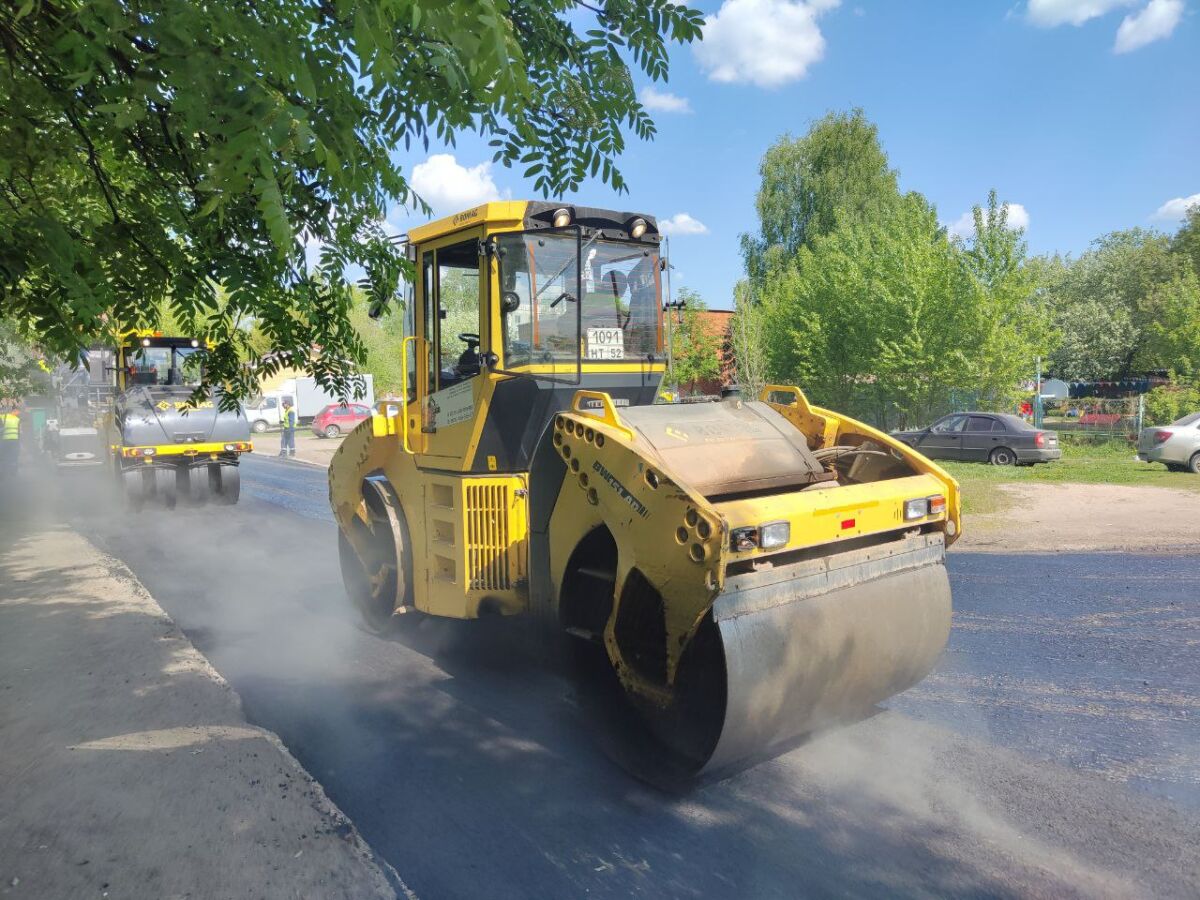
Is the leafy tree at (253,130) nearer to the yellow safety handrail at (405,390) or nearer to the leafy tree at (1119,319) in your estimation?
the yellow safety handrail at (405,390)

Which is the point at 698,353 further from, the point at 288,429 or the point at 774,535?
the point at 774,535

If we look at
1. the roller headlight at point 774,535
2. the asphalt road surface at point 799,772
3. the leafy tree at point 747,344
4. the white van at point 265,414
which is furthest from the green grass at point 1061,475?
the white van at point 265,414

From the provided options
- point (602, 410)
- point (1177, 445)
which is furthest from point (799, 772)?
point (1177, 445)

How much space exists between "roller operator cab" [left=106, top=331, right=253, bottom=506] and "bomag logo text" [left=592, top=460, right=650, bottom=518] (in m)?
11.3

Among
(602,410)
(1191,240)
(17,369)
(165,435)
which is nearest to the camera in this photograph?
(602,410)

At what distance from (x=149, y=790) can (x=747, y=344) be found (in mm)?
22218

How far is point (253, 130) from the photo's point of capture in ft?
7.91

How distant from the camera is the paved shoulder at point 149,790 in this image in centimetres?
335

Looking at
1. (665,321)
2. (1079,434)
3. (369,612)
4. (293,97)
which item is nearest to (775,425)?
(665,321)

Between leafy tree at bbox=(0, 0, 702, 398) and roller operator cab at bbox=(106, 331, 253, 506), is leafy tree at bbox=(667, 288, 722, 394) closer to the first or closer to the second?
roller operator cab at bbox=(106, 331, 253, 506)

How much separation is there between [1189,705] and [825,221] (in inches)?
1316

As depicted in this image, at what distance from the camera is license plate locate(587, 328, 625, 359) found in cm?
538

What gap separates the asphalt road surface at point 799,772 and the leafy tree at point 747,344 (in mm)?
17331

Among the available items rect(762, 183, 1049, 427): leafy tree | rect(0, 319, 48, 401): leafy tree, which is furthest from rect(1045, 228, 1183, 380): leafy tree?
rect(0, 319, 48, 401): leafy tree
